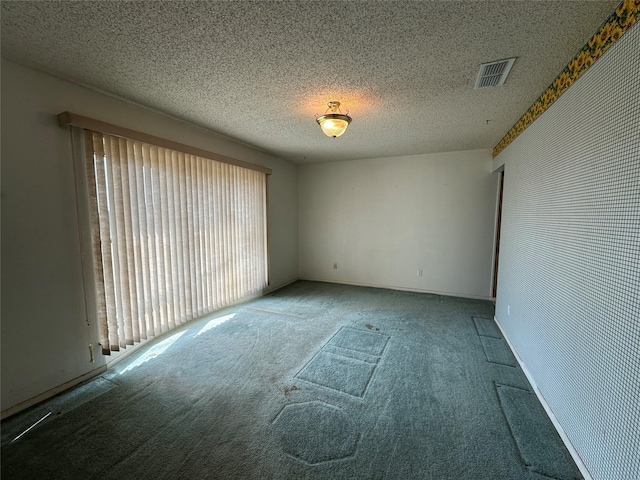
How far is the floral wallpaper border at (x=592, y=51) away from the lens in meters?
1.23

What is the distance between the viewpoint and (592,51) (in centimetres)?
152

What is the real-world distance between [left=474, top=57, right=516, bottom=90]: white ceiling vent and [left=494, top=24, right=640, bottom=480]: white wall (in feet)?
1.39

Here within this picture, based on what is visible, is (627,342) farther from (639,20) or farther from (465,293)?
(465,293)

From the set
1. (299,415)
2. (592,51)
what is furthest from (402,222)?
(299,415)

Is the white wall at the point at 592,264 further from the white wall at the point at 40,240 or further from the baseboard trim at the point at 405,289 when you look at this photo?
the white wall at the point at 40,240

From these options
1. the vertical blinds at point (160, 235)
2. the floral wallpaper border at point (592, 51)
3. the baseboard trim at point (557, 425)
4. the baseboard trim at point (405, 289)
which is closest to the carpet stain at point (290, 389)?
the vertical blinds at point (160, 235)

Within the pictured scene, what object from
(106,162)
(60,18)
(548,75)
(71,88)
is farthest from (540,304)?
(71,88)

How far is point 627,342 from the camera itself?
1.16 metres

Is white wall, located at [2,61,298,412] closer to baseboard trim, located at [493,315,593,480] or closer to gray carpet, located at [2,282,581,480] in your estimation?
gray carpet, located at [2,282,581,480]

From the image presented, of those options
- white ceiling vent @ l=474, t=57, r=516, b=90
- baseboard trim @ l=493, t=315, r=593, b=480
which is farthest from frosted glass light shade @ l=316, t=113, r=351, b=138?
baseboard trim @ l=493, t=315, r=593, b=480

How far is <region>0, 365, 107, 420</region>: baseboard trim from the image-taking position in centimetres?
178

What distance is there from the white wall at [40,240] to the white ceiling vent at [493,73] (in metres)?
3.10

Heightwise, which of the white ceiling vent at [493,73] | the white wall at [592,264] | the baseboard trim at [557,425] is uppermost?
the white ceiling vent at [493,73]

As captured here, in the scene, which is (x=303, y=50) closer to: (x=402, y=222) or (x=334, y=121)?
(x=334, y=121)
